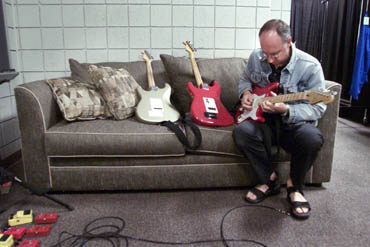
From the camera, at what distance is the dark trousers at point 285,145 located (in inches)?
62.8

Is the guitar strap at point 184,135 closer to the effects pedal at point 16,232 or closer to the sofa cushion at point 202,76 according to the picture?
the sofa cushion at point 202,76

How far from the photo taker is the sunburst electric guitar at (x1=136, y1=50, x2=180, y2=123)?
6.22ft

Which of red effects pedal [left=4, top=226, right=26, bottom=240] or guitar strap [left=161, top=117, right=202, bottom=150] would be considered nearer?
red effects pedal [left=4, top=226, right=26, bottom=240]

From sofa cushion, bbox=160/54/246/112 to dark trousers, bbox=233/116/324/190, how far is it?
45 centimetres

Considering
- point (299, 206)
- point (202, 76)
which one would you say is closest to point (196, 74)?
point (202, 76)

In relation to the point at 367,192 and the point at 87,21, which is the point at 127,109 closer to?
the point at 87,21

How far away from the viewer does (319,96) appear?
147 centimetres

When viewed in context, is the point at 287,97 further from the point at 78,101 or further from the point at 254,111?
the point at 78,101

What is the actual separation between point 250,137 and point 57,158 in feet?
3.58

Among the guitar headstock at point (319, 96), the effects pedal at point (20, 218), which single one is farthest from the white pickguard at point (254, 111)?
the effects pedal at point (20, 218)

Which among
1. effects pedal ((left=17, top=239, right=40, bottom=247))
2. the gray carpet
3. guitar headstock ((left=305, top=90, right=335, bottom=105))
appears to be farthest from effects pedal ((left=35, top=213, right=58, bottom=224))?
guitar headstock ((left=305, top=90, right=335, bottom=105))

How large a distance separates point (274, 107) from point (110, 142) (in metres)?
0.90

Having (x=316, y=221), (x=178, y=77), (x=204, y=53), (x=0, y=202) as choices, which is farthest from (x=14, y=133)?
(x=316, y=221)

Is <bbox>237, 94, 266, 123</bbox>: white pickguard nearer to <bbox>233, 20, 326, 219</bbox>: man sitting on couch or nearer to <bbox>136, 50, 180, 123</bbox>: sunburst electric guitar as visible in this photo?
<bbox>233, 20, 326, 219</bbox>: man sitting on couch
